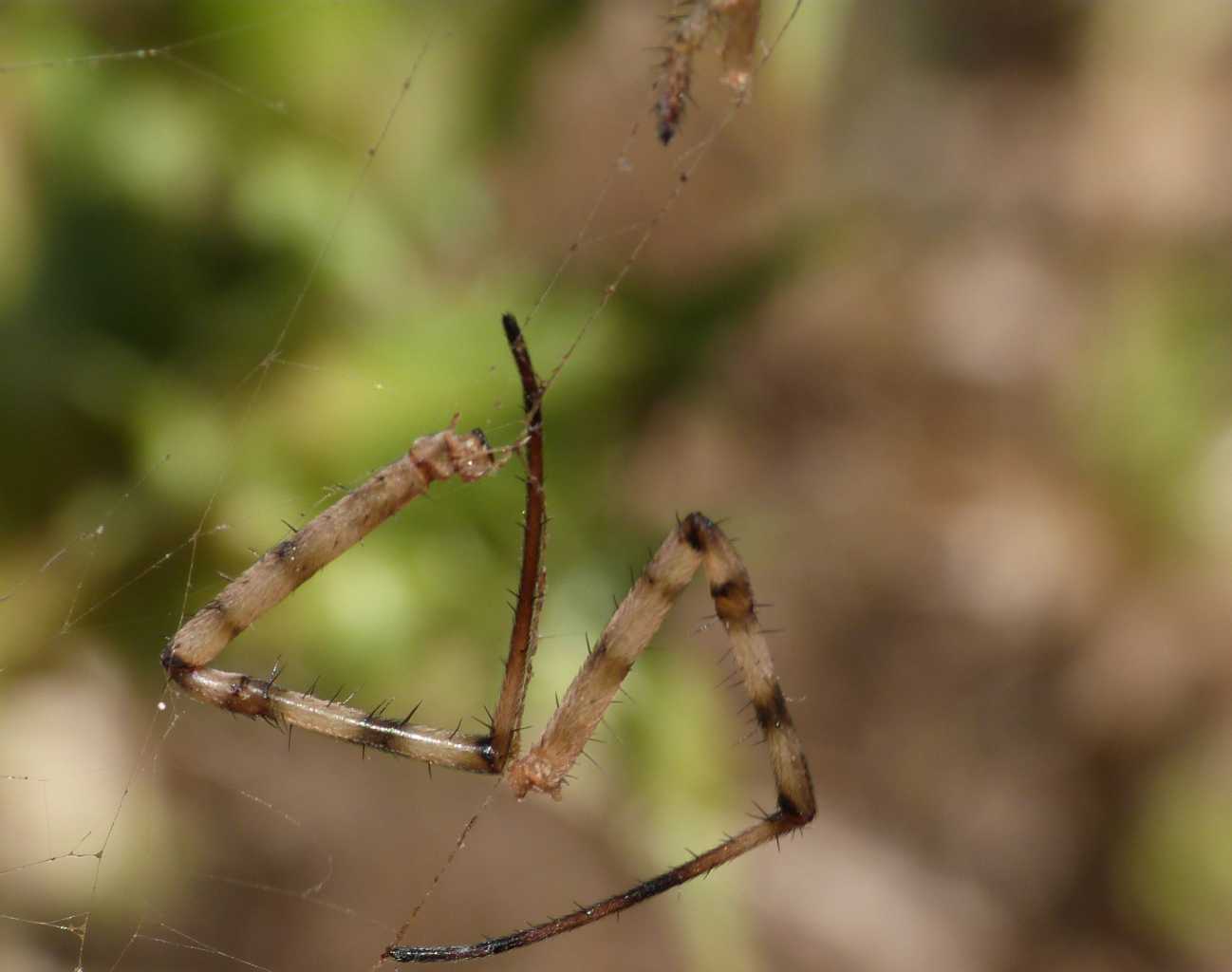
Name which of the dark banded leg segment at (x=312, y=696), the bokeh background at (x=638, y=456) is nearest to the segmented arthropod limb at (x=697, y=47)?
the bokeh background at (x=638, y=456)

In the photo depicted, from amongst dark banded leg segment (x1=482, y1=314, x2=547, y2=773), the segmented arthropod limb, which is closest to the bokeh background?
the segmented arthropod limb

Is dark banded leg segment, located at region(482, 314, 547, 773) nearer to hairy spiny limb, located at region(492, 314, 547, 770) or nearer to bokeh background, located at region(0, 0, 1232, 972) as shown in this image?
hairy spiny limb, located at region(492, 314, 547, 770)

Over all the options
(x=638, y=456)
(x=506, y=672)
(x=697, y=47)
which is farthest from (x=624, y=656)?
(x=638, y=456)

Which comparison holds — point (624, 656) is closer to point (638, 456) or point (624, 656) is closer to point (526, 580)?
point (526, 580)

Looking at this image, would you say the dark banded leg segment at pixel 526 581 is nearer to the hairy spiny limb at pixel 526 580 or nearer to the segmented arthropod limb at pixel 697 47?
the hairy spiny limb at pixel 526 580

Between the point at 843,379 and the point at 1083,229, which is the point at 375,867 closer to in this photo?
the point at 843,379

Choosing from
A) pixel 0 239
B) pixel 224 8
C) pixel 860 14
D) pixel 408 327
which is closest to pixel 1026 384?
pixel 860 14
